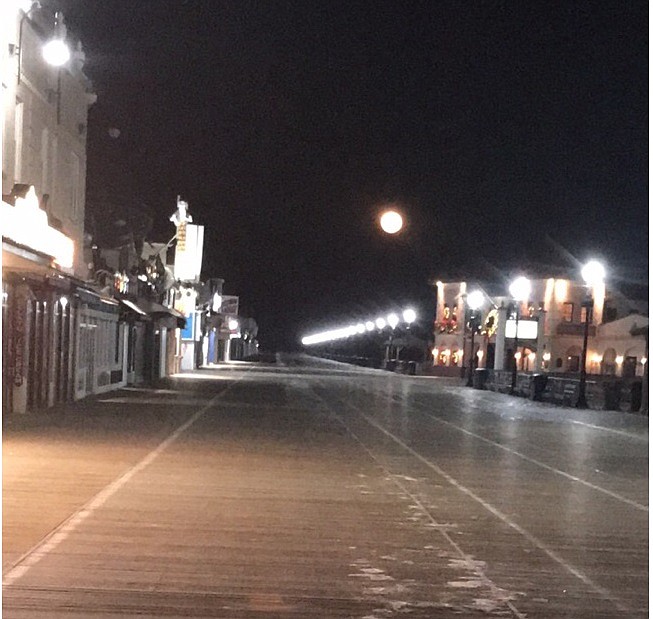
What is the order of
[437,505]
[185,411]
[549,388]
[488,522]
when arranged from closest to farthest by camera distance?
[488,522]
[437,505]
[185,411]
[549,388]

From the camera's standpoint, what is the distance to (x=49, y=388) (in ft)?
80.5

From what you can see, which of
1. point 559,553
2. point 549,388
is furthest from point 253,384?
point 559,553

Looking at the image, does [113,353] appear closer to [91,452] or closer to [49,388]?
[49,388]

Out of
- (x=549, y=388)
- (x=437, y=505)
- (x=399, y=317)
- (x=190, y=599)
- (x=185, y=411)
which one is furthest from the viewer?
(x=399, y=317)

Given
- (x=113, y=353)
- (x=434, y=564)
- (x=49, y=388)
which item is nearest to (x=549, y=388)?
(x=113, y=353)

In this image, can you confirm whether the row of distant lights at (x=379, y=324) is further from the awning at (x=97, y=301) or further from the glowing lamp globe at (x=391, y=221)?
the glowing lamp globe at (x=391, y=221)

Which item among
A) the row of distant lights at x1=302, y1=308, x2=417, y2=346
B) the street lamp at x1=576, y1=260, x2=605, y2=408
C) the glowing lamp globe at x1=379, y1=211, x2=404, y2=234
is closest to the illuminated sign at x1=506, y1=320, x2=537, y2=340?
the street lamp at x1=576, y1=260, x2=605, y2=408

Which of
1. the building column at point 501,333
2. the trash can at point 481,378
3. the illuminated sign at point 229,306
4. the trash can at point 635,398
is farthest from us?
the illuminated sign at point 229,306

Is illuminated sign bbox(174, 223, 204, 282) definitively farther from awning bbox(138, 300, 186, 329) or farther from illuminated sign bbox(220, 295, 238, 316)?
illuminated sign bbox(220, 295, 238, 316)

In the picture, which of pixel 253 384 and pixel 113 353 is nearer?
pixel 113 353

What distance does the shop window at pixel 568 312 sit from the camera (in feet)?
226

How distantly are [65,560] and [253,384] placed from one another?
35.8 meters

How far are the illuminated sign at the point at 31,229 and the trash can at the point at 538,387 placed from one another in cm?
2408

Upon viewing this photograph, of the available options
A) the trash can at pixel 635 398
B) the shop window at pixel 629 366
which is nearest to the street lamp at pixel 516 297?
the trash can at pixel 635 398
